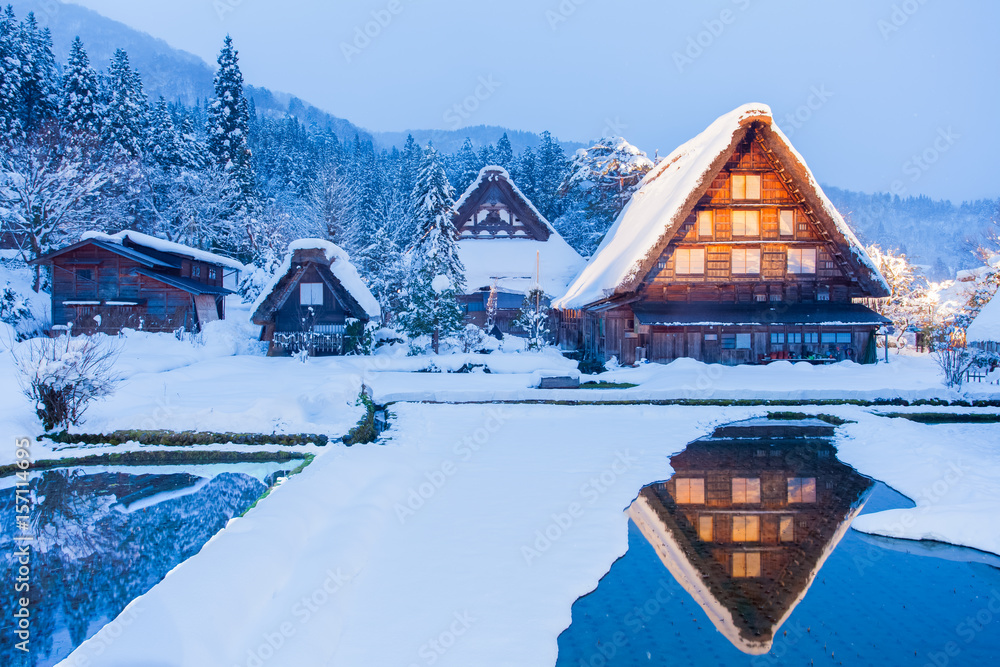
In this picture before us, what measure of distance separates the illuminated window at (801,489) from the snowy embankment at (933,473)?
0.99 meters

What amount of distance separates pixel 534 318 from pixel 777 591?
24.2m

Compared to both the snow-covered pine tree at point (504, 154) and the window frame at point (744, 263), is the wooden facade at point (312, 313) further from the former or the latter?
the snow-covered pine tree at point (504, 154)

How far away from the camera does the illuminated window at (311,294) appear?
28766mm

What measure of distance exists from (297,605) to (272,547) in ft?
3.03

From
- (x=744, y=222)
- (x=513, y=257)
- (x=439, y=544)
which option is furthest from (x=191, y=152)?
(x=439, y=544)

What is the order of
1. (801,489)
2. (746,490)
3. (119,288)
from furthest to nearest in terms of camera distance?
1. (119,288)
2. (801,489)
3. (746,490)

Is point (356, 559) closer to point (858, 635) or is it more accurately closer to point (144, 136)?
point (858, 635)

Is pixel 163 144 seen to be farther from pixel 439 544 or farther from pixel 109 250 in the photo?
pixel 439 544

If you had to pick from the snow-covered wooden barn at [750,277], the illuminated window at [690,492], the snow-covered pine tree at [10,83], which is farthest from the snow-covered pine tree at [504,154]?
the illuminated window at [690,492]

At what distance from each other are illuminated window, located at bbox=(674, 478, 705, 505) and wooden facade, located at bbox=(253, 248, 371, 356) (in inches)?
832

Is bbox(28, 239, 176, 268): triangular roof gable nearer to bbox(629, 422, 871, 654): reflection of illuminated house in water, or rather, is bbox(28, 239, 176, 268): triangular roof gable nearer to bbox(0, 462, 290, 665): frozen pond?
bbox(0, 462, 290, 665): frozen pond

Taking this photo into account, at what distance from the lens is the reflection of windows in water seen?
659cm

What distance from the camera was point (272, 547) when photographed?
602cm

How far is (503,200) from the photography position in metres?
39.6
